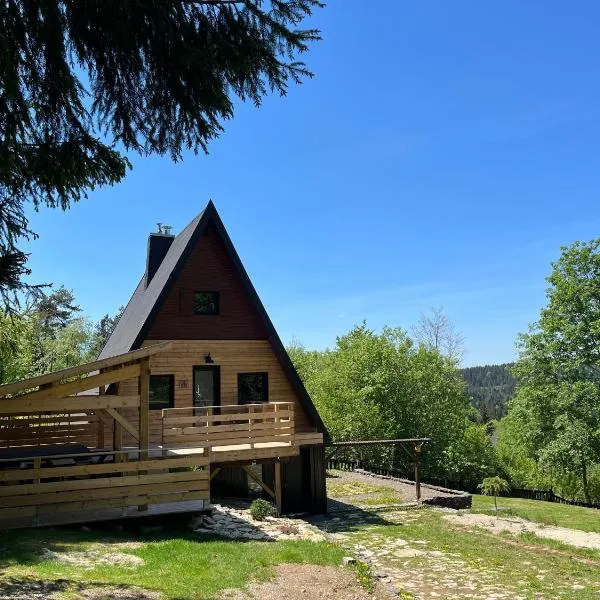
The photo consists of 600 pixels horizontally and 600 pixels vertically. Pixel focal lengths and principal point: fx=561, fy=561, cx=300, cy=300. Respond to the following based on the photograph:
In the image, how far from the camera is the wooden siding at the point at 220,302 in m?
17.5

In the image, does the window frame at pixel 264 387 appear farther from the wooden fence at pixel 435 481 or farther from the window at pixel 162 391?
the wooden fence at pixel 435 481

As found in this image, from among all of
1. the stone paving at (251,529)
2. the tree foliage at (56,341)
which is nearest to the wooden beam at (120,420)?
the stone paving at (251,529)

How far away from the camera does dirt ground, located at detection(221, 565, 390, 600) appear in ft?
27.6

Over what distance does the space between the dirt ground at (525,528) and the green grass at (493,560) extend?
0.89 m

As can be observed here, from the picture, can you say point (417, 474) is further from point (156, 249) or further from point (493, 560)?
point (156, 249)

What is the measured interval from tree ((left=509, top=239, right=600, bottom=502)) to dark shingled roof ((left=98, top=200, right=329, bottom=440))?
1868 centimetres

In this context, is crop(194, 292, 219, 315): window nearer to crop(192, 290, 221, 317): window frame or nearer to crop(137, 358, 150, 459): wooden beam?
crop(192, 290, 221, 317): window frame

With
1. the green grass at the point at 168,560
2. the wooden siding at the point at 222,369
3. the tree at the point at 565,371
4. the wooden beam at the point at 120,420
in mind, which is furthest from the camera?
the tree at the point at 565,371

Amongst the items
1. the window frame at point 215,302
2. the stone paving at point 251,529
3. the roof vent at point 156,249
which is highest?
the roof vent at point 156,249

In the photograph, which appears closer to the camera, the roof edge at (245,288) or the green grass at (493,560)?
the green grass at (493,560)

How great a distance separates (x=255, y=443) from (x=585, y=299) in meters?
24.7

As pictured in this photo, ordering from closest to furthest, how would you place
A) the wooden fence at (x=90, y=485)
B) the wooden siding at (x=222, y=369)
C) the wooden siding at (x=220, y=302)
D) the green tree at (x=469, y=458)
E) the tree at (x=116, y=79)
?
the tree at (x=116, y=79) < the wooden fence at (x=90, y=485) < the wooden siding at (x=222, y=369) < the wooden siding at (x=220, y=302) < the green tree at (x=469, y=458)

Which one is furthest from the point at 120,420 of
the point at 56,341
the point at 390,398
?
the point at 56,341

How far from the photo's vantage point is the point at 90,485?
12.5 meters
